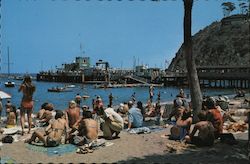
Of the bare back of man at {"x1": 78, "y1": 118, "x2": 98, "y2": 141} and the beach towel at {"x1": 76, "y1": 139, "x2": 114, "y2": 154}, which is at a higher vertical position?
the bare back of man at {"x1": 78, "y1": 118, "x2": 98, "y2": 141}

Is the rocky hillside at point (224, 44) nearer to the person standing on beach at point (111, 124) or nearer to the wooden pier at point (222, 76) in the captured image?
the wooden pier at point (222, 76)

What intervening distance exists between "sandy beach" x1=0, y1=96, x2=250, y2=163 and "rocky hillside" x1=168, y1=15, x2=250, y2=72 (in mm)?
93658

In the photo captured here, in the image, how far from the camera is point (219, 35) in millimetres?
120562

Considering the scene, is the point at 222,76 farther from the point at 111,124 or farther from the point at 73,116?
the point at 111,124

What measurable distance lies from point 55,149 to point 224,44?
4365 inches

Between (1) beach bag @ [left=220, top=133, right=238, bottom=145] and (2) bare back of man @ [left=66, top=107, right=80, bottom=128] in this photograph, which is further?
(2) bare back of man @ [left=66, top=107, right=80, bottom=128]

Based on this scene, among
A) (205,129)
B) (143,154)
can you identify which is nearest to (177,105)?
(205,129)

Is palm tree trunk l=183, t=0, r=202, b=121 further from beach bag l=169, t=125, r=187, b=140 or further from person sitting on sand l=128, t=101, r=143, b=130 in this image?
beach bag l=169, t=125, r=187, b=140

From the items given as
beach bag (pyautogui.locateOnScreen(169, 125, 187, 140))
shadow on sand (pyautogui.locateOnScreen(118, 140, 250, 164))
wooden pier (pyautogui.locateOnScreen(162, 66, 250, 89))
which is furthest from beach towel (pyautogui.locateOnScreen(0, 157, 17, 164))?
wooden pier (pyautogui.locateOnScreen(162, 66, 250, 89))

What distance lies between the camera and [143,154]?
305 inches

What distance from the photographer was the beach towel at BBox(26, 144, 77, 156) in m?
7.95

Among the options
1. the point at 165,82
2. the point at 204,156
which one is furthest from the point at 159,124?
the point at 165,82

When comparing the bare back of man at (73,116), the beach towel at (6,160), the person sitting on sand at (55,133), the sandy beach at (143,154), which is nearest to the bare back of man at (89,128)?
the sandy beach at (143,154)

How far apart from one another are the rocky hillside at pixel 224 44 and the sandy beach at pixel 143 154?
93.7 m
